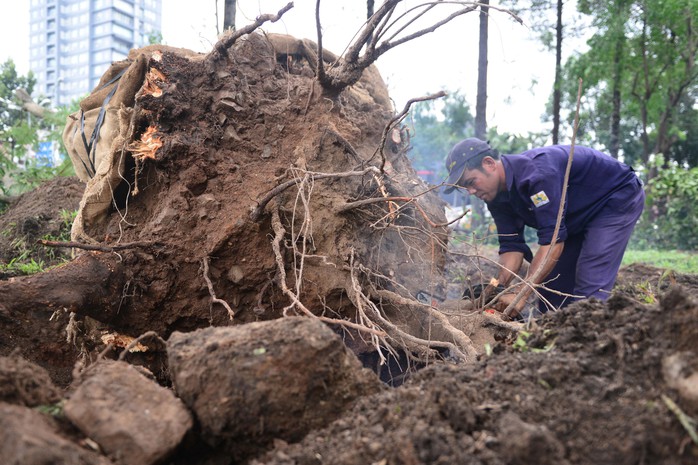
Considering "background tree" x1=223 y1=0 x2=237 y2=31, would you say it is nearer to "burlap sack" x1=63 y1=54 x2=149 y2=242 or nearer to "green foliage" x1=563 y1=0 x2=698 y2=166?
"burlap sack" x1=63 y1=54 x2=149 y2=242

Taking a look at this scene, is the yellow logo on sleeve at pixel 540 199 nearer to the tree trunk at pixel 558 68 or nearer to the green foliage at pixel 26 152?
the green foliage at pixel 26 152

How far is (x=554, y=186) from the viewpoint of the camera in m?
3.21

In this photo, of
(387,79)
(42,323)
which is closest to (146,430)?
(42,323)

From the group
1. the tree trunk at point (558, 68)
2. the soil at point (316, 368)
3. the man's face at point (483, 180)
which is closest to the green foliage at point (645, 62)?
the tree trunk at point (558, 68)

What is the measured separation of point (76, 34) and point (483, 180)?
50.6 m

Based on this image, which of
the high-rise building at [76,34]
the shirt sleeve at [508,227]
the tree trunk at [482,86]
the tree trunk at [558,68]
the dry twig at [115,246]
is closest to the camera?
the dry twig at [115,246]

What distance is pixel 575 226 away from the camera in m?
3.62

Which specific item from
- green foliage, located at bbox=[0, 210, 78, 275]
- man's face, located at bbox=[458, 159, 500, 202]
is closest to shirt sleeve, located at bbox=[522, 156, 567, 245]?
man's face, located at bbox=[458, 159, 500, 202]

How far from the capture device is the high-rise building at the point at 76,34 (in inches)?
1654

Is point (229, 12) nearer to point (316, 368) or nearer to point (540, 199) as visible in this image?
point (540, 199)

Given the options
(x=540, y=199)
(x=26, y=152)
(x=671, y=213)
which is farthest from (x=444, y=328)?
(x=671, y=213)

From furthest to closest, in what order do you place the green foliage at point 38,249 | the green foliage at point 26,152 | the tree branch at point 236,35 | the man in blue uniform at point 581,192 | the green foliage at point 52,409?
the green foliage at point 26,152, the green foliage at point 38,249, the man in blue uniform at point 581,192, the tree branch at point 236,35, the green foliage at point 52,409

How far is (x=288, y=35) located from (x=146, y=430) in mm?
3160

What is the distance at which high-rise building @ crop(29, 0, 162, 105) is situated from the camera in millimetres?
42000
